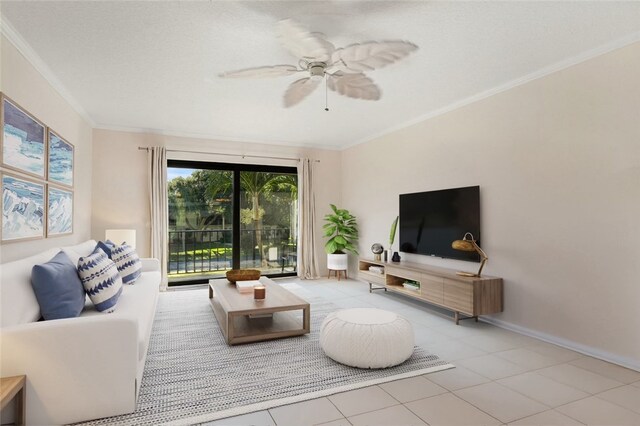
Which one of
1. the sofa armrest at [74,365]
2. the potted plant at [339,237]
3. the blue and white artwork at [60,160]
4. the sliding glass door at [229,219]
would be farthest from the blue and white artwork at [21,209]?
the potted plant at [339,237]

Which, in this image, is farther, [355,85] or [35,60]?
[35,60]

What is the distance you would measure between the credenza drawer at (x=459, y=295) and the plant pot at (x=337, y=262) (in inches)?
102

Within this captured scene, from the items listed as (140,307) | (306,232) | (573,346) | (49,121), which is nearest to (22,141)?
(49,121)

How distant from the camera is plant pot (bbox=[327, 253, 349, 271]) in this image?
20.3 ft

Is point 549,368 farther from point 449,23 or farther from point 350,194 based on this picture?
point 350,194

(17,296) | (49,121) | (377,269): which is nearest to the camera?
(17,296)

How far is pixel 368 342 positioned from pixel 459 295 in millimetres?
1535

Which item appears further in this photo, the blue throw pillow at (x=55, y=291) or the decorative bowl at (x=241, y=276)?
the decorative bowl at (x=241, y=276)

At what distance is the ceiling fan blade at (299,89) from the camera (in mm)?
2869

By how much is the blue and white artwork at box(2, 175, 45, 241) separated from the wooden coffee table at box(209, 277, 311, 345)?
1710 mm

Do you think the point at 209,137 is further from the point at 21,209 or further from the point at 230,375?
the point at 230,375

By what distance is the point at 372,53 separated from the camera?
92.4 inches

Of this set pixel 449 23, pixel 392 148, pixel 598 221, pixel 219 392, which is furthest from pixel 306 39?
pixel 392 148

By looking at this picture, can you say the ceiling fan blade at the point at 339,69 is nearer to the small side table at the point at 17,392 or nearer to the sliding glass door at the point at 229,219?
the small side table at the point at 17,392
